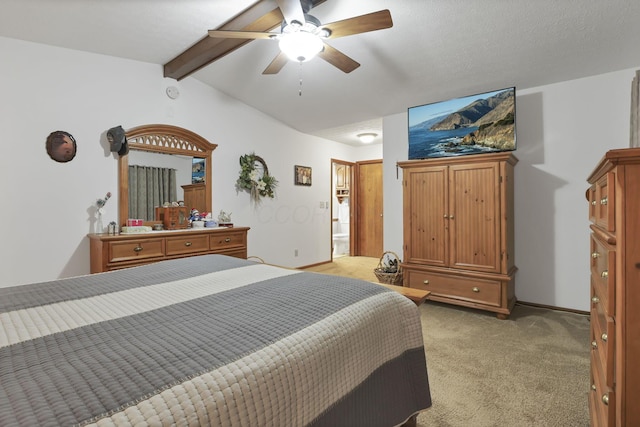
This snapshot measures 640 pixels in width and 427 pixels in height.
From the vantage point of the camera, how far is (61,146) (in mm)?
2836

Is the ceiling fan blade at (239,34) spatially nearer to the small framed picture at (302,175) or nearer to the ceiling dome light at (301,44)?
the ceiling dome light at (301,44)

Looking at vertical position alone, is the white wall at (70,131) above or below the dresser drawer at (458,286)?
above

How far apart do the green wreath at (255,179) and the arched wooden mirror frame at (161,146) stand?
48 cm

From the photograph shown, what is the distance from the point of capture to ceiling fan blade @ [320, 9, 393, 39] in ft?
6.22

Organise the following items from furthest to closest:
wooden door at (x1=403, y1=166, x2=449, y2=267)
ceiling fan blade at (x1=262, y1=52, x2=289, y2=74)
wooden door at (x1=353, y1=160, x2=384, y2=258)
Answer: wooden door at (x1=353, y1=160, x2=384, y2=258), wooden door at (x1=403, y1=166, x2=449, y2=267), ceiling fan blade at (x1=262, y1=52, x2=289, y2=74)

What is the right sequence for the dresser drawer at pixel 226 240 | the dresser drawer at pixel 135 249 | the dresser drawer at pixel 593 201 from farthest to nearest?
the dresser drawer at pixel 226 240 → the dresser drawer at pixel 135 249 → the dresser drawer at pixel 593 201

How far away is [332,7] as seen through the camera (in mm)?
2441

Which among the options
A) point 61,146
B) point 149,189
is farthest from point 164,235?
point 61,146

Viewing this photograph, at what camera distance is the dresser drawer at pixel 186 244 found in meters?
3.14

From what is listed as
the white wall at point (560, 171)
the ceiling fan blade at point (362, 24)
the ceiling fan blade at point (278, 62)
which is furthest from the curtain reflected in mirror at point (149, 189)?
the white wall at point (560, 171)

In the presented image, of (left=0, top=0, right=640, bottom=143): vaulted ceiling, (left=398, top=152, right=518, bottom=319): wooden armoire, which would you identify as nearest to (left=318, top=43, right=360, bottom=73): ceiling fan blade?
(left=0, top=0, right=640, bottom=143): vaulted ceiling

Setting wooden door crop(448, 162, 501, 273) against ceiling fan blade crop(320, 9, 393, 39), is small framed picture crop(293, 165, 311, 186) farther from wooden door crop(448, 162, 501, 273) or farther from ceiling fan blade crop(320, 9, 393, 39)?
ceiling fan blade crop(320, 9, 393, 39)

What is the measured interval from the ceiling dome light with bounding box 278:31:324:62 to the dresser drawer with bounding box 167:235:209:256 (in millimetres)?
2138

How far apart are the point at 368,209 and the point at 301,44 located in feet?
15.4
